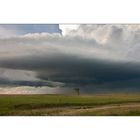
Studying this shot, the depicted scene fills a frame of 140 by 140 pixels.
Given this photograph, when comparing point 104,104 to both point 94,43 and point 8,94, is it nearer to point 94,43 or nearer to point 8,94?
point 94,43

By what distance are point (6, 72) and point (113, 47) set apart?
144 cm

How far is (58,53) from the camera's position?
658cm

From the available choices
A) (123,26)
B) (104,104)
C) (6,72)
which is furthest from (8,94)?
(123,26)

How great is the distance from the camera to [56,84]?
655 cm

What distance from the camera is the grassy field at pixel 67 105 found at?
256 inches

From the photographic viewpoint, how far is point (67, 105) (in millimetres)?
6559

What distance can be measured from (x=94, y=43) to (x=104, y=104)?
0.81m

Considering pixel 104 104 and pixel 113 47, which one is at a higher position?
pixel 113 47

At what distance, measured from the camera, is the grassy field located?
256 inches
